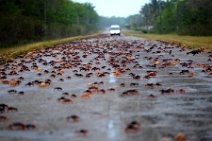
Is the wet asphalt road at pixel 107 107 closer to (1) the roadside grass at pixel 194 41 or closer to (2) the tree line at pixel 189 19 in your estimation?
(1) the roadside grass at pixel 194 41

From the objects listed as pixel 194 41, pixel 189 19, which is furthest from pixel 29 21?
pixel 189 19

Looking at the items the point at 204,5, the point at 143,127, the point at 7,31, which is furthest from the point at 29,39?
the point at 143,127

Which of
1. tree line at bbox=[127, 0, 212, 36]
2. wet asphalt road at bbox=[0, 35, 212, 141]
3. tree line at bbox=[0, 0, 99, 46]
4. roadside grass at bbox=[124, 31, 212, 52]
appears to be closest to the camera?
wet asphalt road at bbox=[0, 35, 212, 141]

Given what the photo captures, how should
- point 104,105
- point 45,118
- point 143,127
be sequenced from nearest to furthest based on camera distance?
point 143,127
point 45,118
point 104,105

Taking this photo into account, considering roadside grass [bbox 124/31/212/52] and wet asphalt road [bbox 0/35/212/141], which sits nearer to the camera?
wet asphalt road [bbox 0/35/212/141]

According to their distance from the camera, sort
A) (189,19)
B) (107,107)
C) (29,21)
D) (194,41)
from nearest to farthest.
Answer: (107,107)
(194,41)
(29,21)
(189,19)

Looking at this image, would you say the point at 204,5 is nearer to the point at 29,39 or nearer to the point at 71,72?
the point at 29,39

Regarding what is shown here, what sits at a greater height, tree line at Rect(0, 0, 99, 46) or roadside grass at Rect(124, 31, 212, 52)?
tree line at Rect(0, 0, 99, 46)

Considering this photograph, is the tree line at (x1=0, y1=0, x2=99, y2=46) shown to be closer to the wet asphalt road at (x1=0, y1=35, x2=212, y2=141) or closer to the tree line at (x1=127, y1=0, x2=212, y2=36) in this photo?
the tree line at (x1=127, y1=0, x2=212, y2=36)

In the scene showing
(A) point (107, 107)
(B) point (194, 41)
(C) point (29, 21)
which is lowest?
(B) point (194, 41)

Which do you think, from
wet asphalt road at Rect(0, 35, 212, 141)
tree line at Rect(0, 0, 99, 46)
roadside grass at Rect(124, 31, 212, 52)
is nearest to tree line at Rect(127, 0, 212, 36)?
roadside grass at Rect(124, 31, 212, 52)

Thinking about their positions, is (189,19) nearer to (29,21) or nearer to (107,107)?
(29,21)

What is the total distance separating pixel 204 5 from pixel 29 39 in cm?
3009

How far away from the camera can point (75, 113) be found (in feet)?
27.9
